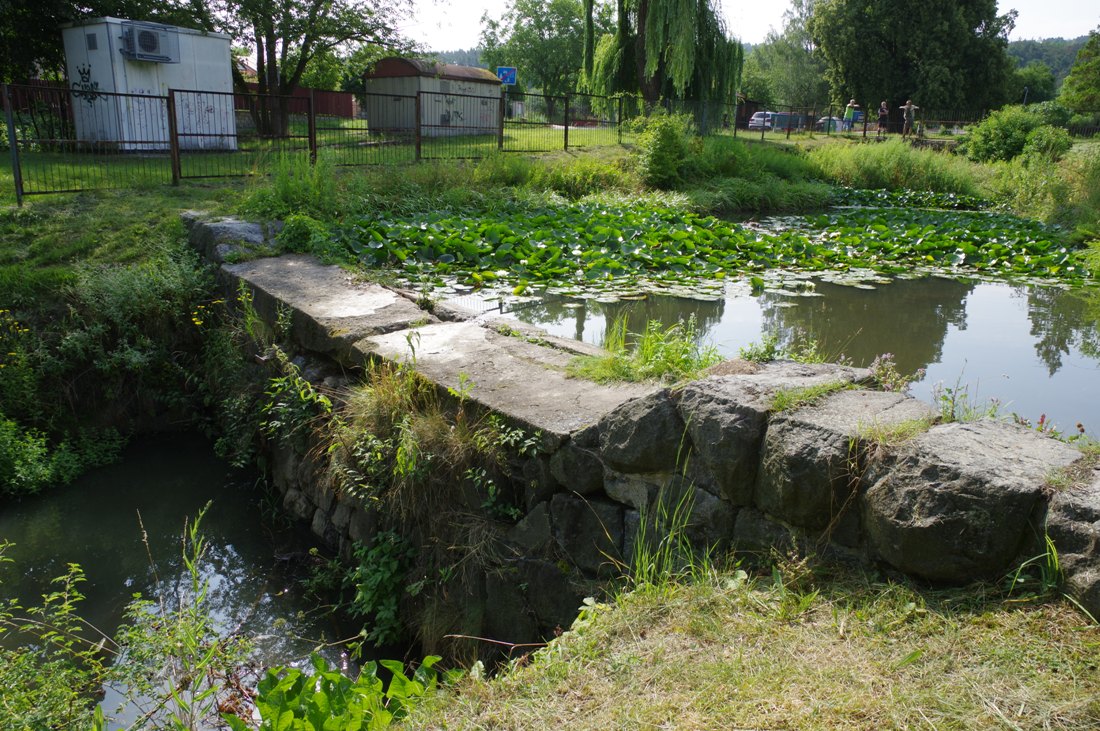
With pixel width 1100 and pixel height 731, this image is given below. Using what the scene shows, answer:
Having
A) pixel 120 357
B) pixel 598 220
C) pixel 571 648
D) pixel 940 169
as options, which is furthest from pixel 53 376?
pixel 940 169

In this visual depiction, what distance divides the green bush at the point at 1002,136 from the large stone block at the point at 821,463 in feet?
72.8

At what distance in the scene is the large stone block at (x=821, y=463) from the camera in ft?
8.27

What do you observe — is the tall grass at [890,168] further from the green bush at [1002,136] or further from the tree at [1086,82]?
the tree at [1086,82]

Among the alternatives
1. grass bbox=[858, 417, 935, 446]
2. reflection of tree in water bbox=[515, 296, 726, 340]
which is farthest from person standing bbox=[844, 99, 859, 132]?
grass bbox=[858, 417, 935, 446]

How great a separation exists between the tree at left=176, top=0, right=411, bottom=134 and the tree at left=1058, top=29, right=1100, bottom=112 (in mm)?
35019

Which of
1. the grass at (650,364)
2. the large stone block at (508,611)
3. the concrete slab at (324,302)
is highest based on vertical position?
the grass at (650,364)

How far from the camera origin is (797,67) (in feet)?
182

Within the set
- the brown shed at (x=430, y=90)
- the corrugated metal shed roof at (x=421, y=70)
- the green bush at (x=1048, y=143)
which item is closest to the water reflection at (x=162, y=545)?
the brown shed at (x=430, y=90)

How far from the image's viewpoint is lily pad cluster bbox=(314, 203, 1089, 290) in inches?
304

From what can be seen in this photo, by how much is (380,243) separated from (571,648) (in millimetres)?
5931

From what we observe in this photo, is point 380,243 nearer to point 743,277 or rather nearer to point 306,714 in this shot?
point 743,277

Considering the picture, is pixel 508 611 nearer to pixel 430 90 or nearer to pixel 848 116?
pixel 430 90

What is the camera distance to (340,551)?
14.1 ft

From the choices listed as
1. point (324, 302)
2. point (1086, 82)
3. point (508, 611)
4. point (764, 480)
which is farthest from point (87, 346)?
point (1086, 82)
